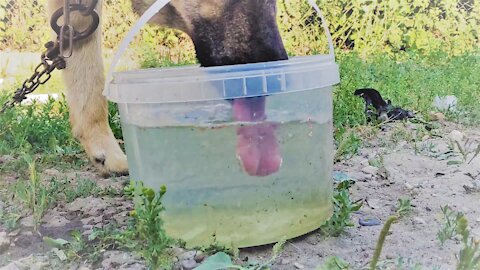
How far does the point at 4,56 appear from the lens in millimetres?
5352

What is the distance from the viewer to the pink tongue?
55.1 inches

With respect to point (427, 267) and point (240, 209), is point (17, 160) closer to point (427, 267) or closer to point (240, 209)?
point (240, 209)

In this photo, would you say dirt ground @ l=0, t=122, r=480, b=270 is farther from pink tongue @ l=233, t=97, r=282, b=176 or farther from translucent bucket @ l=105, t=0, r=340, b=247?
pink tongue @ l=233, t=97, r=282, b=176

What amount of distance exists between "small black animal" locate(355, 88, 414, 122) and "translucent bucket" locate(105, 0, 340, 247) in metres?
1.39

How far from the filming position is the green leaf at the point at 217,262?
4.25ft

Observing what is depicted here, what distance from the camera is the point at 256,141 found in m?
1.42

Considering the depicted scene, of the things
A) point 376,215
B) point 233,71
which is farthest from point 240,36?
point 376,215

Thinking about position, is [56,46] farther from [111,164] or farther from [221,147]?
[221,147]

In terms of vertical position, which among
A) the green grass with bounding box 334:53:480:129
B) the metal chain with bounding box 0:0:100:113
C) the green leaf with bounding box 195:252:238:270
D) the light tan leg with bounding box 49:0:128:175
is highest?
the metal chain with bounding box 0:0:100:113

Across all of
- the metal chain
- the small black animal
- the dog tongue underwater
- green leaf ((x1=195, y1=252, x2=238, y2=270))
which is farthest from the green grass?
green leaf ((x1=195, y1=252, x2=238, y2=270))

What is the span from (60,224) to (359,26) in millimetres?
4480

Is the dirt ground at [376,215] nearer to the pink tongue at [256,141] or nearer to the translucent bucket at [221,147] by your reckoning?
the translucent bucket at [221,147]

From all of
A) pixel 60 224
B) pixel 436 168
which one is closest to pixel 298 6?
pixel 436 168

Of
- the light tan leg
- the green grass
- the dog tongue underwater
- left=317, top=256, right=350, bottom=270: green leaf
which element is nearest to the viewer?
left=317, top=256, right=350, bottom=270: green leaf
